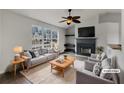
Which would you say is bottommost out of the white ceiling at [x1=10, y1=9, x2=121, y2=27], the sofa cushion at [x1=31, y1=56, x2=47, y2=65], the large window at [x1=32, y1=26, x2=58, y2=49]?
the sofa cushion at [x1=31, y1=56, x2=47, y2=65]

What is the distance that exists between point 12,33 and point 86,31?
4.76ft

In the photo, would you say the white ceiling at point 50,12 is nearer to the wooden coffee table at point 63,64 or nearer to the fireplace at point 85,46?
the fireplace at point 85,46

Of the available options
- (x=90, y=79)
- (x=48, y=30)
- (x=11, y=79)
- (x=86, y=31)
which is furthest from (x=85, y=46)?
(x=11, y=79)

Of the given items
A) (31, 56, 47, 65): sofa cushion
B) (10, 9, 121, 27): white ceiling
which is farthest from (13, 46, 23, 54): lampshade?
(10, 9, 121, 27): white ceiling

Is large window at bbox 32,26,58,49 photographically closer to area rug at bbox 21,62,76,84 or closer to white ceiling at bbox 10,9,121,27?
white ceiling at bbox 10,9,121,27

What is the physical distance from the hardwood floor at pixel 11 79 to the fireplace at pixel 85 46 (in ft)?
4.40

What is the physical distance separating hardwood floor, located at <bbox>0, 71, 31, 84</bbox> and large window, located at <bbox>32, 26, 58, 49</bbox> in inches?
22.9

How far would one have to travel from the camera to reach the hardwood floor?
131cm

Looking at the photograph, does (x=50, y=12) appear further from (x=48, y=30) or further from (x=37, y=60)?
(x=37, y=60)

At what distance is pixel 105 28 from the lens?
1.66 metres

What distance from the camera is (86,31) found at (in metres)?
1.83

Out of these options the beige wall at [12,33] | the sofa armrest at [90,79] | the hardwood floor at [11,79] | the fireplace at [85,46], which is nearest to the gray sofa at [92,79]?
the sofa armrest at [90,79]

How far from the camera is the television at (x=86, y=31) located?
5.82 ft
